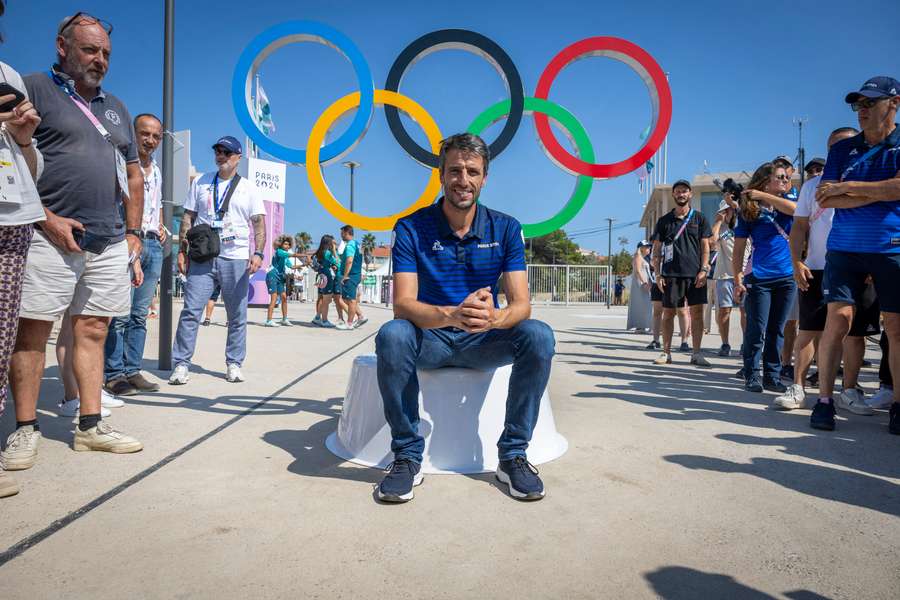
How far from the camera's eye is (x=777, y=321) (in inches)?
182

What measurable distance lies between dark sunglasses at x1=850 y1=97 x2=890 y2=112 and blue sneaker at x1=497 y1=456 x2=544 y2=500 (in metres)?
2.81

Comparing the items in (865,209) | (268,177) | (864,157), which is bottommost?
(865,209)

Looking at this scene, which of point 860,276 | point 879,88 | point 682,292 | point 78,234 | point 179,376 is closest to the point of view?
point 78,234

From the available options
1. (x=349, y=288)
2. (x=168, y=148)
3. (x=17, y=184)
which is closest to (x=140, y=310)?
(x=168, y=148)

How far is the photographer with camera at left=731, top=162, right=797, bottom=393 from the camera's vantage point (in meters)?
4.61

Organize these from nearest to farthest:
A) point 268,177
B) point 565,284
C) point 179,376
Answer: point 179,376 < point 268,177 < point 565,284

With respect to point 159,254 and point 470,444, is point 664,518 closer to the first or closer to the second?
point 470,444

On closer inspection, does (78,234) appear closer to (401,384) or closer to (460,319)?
(401,384)

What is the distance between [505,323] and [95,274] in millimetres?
2077

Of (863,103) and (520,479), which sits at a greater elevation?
(863,103)

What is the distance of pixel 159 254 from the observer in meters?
4.62

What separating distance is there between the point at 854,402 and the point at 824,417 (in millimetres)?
756

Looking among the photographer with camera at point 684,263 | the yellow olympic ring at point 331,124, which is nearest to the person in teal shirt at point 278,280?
the photographer with camera at point 684,263

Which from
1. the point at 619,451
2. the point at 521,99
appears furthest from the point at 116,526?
the point at 521,99
